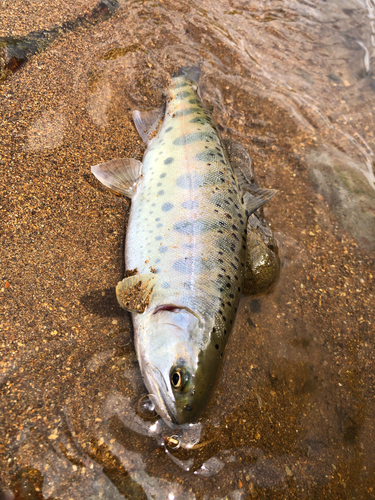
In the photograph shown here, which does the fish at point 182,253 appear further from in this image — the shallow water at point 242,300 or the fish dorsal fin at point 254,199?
the shallow water at point 242,300

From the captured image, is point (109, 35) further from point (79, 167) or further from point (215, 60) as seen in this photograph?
point (79, 167)

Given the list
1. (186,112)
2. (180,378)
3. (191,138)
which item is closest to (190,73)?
(186,112)

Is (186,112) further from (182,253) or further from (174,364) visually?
(174,364)

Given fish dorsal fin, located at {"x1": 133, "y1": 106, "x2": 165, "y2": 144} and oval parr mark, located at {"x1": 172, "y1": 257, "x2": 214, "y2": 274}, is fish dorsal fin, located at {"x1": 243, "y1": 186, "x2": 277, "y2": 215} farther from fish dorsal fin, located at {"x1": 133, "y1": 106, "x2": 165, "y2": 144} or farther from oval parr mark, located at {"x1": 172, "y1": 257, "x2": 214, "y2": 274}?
fish dorsal fin, located at {"x1": 133, "y1": 106, "x2": 165, "y2": 144}

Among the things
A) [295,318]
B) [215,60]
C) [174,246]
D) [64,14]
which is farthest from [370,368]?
[64,14]

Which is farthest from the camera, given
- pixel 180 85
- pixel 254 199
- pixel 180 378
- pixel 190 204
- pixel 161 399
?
pixel 180 85

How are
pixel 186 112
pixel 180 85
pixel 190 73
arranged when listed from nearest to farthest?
pixel 186 112
pixel 180 85
pixel 190 73

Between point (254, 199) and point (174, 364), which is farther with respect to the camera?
point (254, 199)
